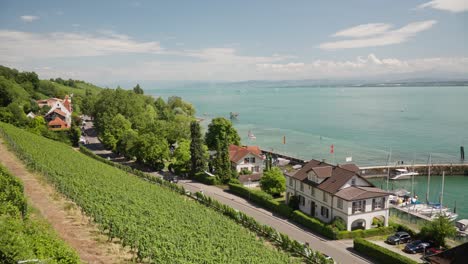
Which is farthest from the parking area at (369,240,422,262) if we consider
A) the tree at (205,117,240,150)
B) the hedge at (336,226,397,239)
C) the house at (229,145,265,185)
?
the tree at (205,117,240,150)

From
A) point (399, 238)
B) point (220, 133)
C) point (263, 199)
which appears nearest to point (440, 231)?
point (399, 238)

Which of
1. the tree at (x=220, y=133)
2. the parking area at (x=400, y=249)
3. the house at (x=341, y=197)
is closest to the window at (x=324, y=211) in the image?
the house at (x=341, y=197)

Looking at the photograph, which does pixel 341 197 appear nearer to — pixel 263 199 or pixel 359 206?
pixel 359 206

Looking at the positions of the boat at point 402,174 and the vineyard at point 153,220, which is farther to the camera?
the boat at point 402,174

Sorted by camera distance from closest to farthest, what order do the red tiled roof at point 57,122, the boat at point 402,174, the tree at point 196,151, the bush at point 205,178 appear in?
the bush at point 205,178 < the tree at point 196,151 < the boat at point 402,174 < the red tiled roof at point 57,122

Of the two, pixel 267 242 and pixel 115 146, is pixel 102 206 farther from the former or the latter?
pixel 115 146

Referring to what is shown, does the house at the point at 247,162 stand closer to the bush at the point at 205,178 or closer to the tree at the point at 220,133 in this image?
the bush at the point at 205,178

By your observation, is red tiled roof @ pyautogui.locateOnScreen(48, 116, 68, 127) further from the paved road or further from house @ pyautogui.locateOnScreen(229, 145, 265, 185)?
house @ pyautogui.locateOnScreen(229, 145, 265, 185)
